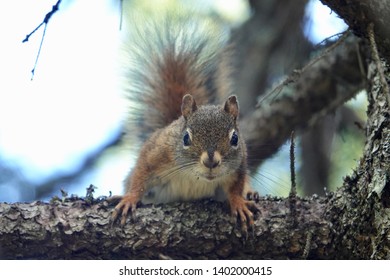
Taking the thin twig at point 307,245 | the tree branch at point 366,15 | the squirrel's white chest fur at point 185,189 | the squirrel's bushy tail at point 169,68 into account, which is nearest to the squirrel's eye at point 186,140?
the squirrel's white chest fur at point 185,189

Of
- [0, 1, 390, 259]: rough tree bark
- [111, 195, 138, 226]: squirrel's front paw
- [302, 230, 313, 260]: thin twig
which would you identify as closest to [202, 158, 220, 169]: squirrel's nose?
[0, 1, 390, 259]: rough tree bark

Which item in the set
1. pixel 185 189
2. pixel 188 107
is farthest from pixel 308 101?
pixel 185 189

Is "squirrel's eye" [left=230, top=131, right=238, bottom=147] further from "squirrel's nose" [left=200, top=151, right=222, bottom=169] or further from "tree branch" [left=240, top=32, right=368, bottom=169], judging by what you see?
"tree branch" [left=240, top=32, right=368, bottom=169]

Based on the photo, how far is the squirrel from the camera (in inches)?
92.2

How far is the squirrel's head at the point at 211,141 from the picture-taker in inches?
89.5

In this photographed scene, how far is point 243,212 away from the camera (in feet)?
7.18

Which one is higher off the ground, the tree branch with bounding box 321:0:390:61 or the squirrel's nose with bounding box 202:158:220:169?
the tree branch with bounding box 321:0:390:61

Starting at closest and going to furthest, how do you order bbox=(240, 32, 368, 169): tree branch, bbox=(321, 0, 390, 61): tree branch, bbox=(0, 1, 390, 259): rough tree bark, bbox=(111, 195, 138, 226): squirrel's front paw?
1. bbox=(321, 0, 390, 61): tree branch
2. bbox=(0, 1, 390, 259): rough tree bark
3. bbox=(111, 195, 138, 226): squirrel's front paw
4. bbox=(240, 32, 368, 169): tree branch

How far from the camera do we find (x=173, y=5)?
2.95 metres

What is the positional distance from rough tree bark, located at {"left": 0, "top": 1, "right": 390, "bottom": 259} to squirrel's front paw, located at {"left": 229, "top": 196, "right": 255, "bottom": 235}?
28mm
